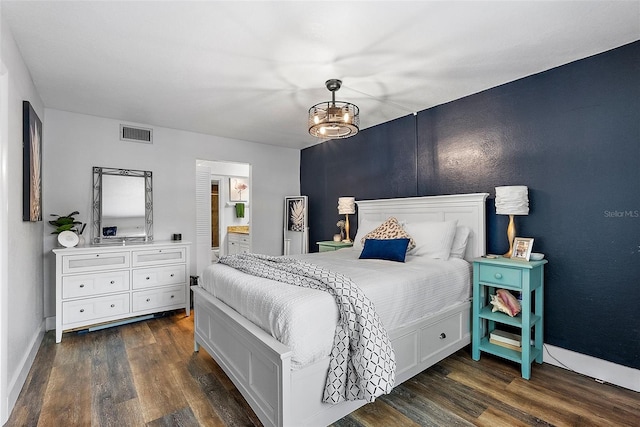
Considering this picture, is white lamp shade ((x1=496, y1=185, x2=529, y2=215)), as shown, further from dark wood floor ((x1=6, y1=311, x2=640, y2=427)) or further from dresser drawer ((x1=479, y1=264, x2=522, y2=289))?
dark wood floor ((x1=6, y1=311, x2=640, y2=427))

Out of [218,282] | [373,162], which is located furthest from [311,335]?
[373,162]

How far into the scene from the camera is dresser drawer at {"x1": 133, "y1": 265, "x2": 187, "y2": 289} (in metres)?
3.58

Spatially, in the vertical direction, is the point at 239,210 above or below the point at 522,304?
above

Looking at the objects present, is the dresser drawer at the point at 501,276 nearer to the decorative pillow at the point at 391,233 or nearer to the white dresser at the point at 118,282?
the decorative pillow at the point at 391,233

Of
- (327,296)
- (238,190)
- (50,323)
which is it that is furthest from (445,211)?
(238,190)

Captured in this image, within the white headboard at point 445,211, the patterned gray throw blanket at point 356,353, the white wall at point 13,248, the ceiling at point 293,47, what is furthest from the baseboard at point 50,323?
the white headboard at point 445,211

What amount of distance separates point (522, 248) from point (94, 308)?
4.17 meters

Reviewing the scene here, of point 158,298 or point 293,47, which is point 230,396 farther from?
point 293,47

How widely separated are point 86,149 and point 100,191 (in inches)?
20.1

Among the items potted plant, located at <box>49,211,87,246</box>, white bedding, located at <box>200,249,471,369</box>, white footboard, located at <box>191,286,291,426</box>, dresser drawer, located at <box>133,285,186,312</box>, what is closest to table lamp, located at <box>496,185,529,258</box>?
white bedding, located at <box>200,249,471,369</box>

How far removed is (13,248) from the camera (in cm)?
211

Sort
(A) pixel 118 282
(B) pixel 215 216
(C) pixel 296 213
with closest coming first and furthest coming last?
1. (A) pixel 118 282
2. (C) pixel 296 213
3. (B) pixel 215 216

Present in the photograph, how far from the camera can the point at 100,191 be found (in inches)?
150

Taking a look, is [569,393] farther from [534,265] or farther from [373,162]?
[373,162]
